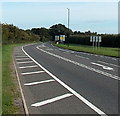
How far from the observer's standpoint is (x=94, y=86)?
11.9 m

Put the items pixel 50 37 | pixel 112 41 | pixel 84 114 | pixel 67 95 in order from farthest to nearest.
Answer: pixel 50 37, pixel 112 41, pixel 67 95, pixel 84 114

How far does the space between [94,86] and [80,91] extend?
125cm

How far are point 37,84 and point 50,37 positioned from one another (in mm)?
168363

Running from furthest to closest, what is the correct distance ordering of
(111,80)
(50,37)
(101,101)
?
(50,37) < (111,80) < (101,101)

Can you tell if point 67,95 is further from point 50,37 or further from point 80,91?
point 50,37

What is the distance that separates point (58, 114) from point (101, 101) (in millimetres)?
1993

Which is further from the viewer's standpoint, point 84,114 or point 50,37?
point 50,37

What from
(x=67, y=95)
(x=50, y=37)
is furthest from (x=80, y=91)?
(x=50, y=37)

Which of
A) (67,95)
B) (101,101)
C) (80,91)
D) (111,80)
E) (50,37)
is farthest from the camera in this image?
(50,37)

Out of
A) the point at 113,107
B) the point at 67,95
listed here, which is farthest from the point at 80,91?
the point at 113,107

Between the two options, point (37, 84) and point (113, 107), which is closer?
point (113, 107)

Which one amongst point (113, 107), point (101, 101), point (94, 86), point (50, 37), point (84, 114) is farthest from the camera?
point (50, 37)

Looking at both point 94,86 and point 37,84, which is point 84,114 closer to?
point 94,86

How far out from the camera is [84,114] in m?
7.61
